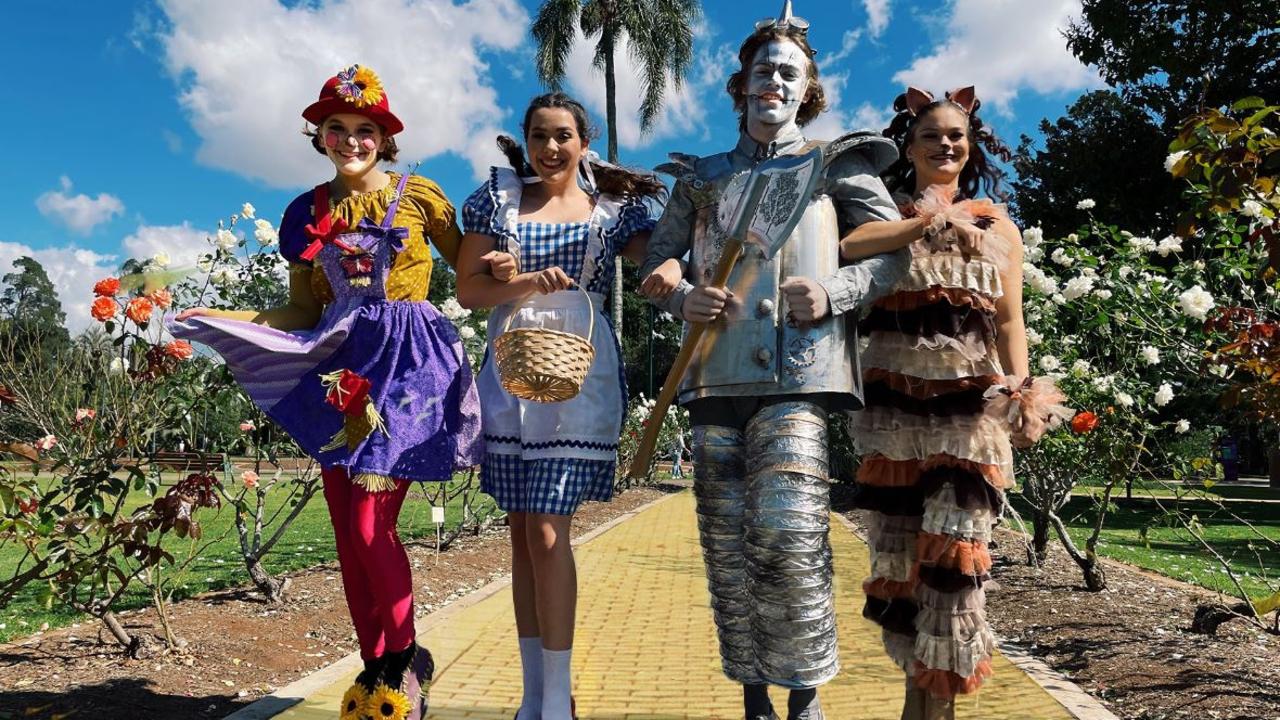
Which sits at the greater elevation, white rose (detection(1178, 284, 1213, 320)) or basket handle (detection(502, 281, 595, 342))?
white rose (detection(1178, 284, 1213, 320))

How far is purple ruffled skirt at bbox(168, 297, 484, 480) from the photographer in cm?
291

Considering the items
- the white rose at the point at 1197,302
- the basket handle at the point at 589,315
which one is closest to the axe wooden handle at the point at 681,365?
the basket handle at the point at 589,315

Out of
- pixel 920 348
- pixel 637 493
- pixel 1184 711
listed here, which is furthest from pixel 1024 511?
pixel 920 348

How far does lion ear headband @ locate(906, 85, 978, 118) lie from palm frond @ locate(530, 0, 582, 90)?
756 inches

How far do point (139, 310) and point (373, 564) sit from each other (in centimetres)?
196

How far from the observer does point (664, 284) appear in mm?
2779

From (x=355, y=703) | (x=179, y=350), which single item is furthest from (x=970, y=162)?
(x=179, y=350)

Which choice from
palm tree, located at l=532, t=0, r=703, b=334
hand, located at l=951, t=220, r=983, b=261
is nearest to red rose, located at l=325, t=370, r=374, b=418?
hand, located at l=951, t=220, r=983, b=261

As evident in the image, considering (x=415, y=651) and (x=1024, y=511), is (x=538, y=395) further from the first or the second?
(x=1024, y=511)

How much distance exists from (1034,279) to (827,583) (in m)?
A: 3.71

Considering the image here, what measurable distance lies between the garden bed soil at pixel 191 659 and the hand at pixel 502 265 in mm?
1970

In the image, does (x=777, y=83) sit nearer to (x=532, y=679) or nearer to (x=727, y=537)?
(x=727, y=537)

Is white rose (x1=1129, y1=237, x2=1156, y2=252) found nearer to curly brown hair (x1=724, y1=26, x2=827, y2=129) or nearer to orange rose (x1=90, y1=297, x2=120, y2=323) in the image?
curly brown hair (x1=724, y1=26, x2=827, y2=129)

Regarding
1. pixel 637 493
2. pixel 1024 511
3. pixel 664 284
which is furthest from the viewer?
pixel 637 493
